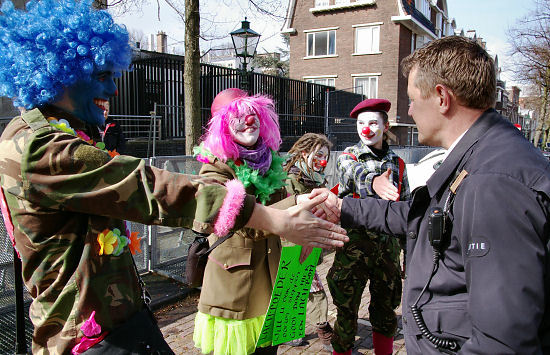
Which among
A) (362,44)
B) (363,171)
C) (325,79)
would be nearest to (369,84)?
(362,44)

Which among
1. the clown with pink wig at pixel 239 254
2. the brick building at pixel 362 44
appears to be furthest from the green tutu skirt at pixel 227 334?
the brick building at pixel 362 44

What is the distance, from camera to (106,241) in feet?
4.80

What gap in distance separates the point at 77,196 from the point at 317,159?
330 cm

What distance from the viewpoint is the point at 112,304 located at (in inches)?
58.4

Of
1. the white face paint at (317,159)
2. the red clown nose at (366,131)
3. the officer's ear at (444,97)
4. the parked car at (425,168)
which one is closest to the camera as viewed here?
the officer's ear at (444,97)

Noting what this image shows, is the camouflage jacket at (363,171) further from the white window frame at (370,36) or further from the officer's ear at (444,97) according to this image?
the white window frame at (370,36)

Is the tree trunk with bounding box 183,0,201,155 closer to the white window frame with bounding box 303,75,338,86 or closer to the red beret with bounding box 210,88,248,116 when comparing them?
the red beret with bounding box 210,88,248,116

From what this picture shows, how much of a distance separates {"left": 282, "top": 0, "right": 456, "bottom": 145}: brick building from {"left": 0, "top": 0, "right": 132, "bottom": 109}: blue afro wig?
2420cm

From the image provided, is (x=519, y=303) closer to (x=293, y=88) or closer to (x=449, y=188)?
(x=449, y=188)

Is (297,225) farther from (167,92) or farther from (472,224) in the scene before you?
(167,92)

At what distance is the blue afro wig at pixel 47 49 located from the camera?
150 centimetres

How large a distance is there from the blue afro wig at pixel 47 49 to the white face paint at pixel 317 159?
2945 mm

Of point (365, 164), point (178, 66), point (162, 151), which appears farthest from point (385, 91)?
point (365, 164)

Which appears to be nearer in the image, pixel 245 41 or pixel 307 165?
pixel 307 165
